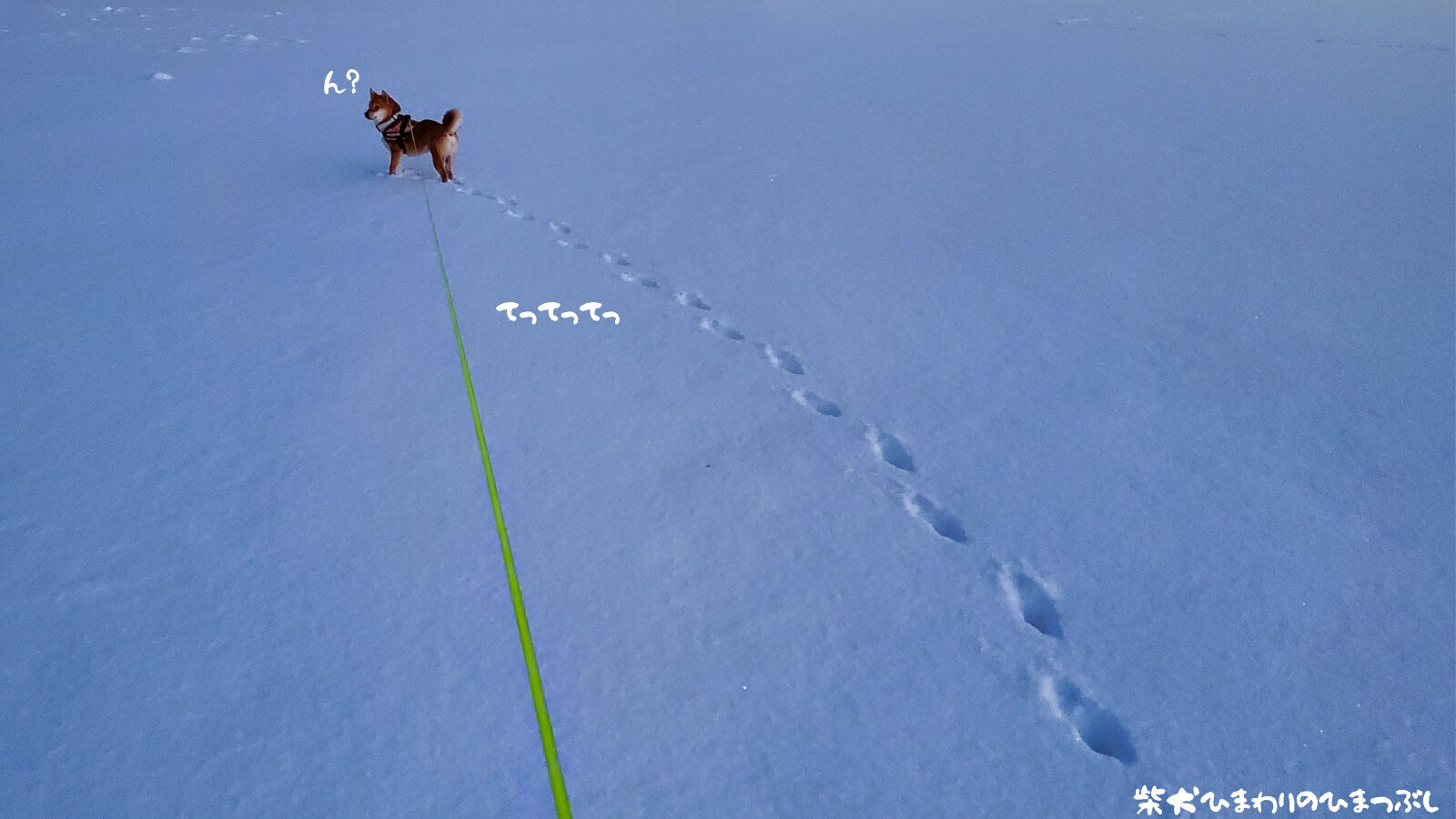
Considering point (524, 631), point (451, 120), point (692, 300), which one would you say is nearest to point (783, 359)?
point (692, 300)

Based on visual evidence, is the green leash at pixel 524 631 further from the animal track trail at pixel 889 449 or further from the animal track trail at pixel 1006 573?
the animal track trail at pixel 889 449

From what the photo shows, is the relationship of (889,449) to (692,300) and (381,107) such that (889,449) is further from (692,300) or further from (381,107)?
(381,107)

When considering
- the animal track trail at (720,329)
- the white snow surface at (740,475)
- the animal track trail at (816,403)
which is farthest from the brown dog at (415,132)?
the animal track trail at (816,403)

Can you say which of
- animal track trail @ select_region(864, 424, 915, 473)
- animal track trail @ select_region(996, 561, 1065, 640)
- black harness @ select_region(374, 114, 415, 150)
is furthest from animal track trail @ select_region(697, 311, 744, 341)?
black harness @ select_region(374, 114, 415, 150)

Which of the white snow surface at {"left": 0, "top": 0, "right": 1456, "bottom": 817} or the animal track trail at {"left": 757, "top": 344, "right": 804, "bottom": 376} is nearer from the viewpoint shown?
the white snow surface at {"left": 0, "top": 0, "right": 1456, "bottom": 817}

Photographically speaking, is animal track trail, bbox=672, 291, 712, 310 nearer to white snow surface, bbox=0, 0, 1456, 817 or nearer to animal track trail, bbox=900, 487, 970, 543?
white snow surface, bbox=0, 0, 1456, 817

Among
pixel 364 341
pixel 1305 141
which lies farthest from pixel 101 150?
pixel 1305 141

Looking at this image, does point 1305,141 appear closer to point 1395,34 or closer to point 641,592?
point 1395,34
